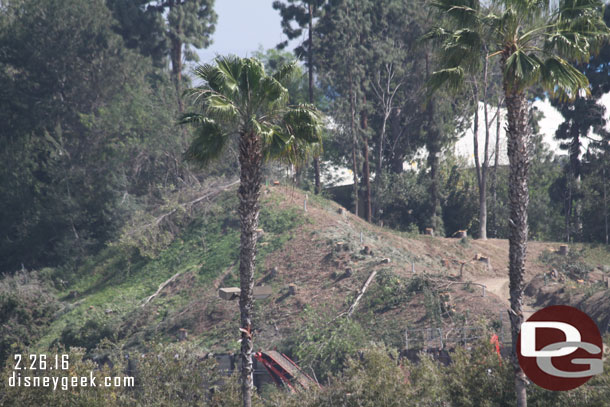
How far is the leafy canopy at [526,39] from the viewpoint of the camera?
13.9m

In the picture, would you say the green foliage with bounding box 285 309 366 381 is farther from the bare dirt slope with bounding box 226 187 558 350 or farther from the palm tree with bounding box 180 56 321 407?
the palm tree with bounding box 180 56 321 407

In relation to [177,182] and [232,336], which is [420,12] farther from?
[232,336]

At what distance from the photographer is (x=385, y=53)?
157 feet

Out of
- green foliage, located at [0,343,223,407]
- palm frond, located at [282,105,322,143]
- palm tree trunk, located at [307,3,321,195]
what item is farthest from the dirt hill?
palm frond, located at [282,105,322,143]

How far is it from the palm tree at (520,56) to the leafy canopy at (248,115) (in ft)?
12.6

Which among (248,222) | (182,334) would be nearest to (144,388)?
(248,222)

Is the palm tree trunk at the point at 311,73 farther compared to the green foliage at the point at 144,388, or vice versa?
the palm tree trunk at the point at 311,73

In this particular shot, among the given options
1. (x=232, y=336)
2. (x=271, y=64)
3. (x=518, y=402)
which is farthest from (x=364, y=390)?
(x=271, y=64)

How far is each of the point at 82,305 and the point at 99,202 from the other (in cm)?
1124

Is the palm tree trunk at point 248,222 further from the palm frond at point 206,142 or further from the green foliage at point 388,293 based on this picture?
the green foliage at point 388,293

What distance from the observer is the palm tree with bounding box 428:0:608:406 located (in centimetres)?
1390

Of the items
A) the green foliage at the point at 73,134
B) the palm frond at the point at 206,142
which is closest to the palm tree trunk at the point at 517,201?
the palm frond at the point at 206,142

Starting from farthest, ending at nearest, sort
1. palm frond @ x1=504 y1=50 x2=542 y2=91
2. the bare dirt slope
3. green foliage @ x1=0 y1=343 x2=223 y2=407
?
the bare dirt slope < green foliage @ x1=0 y1=343 x2=223 y2=407 < palm frond @ x1=504 y1=50 x2=542 y2=91

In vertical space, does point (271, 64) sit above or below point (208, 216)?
above
